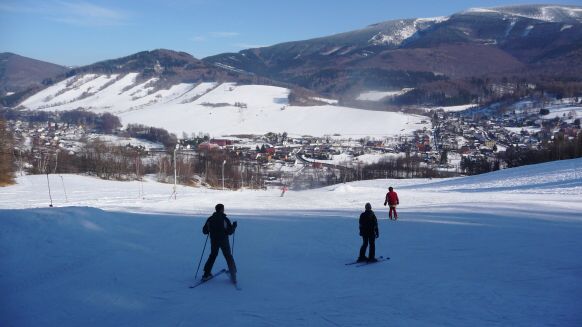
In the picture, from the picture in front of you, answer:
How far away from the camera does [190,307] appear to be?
23.0 ft

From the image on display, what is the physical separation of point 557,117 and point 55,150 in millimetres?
92098

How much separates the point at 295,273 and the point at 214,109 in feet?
383

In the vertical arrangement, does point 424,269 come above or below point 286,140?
below

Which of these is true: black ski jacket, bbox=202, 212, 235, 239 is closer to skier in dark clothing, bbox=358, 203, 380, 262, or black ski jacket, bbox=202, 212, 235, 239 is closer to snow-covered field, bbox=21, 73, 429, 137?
skier in dark clothing, bbox=358, 203, 380, 262

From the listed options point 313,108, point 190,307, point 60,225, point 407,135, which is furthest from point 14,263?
point 313,108

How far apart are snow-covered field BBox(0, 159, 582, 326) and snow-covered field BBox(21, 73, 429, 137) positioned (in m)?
85.7

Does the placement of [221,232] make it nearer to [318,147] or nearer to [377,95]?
[318,147]

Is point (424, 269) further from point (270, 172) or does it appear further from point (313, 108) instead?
point (313, 108)

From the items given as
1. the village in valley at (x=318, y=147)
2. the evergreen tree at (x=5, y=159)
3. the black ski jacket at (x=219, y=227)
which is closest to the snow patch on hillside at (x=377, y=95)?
the village in valley at (x=318, y=147)

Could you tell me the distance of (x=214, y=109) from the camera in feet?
403

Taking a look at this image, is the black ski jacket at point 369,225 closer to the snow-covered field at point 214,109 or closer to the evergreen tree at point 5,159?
the evergreen tree at point 5,159

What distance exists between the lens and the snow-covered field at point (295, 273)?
6.57m

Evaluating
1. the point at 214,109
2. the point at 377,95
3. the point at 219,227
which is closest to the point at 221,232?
the point at 219,227

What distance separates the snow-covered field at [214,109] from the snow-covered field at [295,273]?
281 feet
